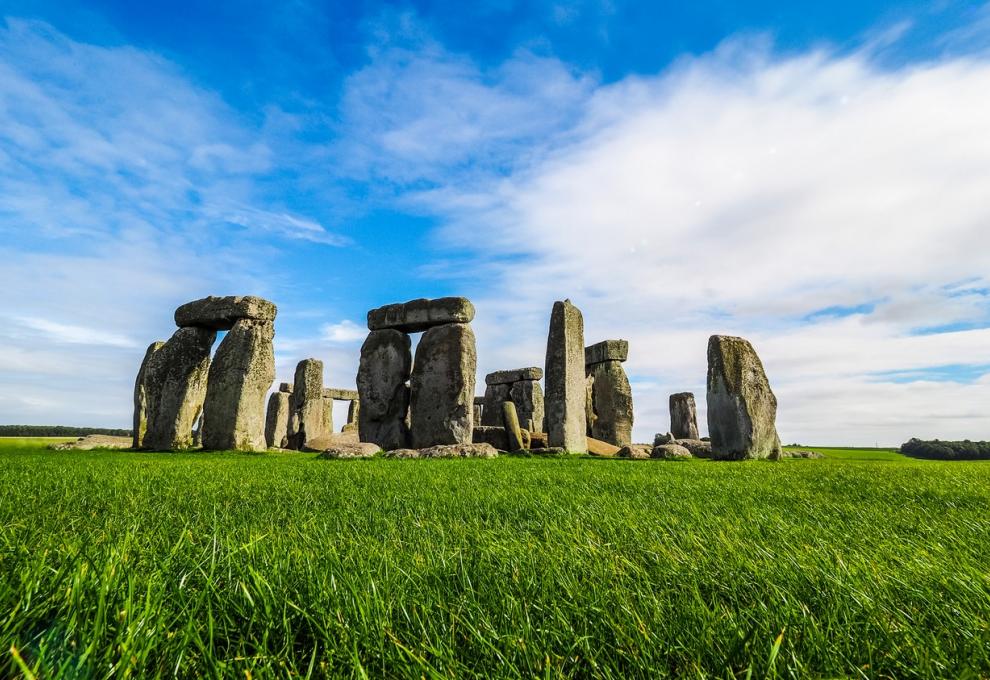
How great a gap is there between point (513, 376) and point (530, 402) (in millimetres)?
1280

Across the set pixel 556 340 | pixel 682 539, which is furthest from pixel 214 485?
pixel 556 340

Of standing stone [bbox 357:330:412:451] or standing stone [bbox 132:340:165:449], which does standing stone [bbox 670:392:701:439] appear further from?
standing stone [bbox 132:340:165:449]

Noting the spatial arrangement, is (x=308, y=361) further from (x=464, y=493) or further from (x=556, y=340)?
(x=464, y=493)

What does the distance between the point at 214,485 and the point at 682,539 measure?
3513 millimetres

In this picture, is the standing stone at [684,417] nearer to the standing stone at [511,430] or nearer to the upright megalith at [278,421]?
the standing stone at [511,430]

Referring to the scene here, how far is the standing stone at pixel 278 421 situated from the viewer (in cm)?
2067

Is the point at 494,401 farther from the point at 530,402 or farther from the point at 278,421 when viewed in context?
the point at 278,421

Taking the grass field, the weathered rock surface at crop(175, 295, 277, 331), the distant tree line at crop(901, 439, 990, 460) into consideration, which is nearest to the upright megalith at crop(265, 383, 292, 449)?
the weathered rock surface at crop(175, 295, 277, 331)

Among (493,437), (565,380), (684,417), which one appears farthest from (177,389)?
(684,417)

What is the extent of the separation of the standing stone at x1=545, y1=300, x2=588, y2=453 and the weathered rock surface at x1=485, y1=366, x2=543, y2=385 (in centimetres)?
698

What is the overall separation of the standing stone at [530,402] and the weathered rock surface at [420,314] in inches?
273

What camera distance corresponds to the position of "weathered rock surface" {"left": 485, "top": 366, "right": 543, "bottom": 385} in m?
20.3

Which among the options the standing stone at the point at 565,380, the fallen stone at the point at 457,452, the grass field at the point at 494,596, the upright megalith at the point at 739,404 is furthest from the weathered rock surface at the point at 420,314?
the grass field at the point at 494,596

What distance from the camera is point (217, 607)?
1349 mm
